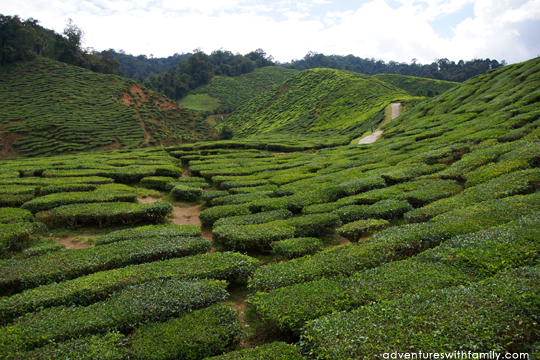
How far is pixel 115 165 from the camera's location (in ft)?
68.9

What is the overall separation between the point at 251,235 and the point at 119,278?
13.7 ft

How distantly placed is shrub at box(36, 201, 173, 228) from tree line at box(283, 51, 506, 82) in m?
126

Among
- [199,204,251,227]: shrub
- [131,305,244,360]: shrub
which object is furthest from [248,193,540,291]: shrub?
[199,204,251,227]: shrub

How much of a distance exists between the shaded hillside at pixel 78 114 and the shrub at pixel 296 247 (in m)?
38.6

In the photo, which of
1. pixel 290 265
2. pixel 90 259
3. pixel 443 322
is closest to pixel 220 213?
pixel 90 259

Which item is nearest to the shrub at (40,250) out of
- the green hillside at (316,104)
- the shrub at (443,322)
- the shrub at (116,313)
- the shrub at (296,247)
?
the shrub at (116,313)

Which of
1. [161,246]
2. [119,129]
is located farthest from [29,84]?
[161,246]

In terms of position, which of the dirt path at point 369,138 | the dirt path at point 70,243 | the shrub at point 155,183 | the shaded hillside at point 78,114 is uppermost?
the shaded hillside at point 78,114

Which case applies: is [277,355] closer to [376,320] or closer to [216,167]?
[376,320]

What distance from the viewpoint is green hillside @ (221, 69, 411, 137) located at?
54.8m

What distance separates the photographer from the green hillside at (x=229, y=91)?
300 ft

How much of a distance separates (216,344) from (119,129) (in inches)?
1853

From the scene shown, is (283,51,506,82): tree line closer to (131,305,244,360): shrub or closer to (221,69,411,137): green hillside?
(221,69,411,137): green hillside

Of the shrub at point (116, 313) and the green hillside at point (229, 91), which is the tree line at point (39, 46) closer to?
the green hillside at point (229, 91)
